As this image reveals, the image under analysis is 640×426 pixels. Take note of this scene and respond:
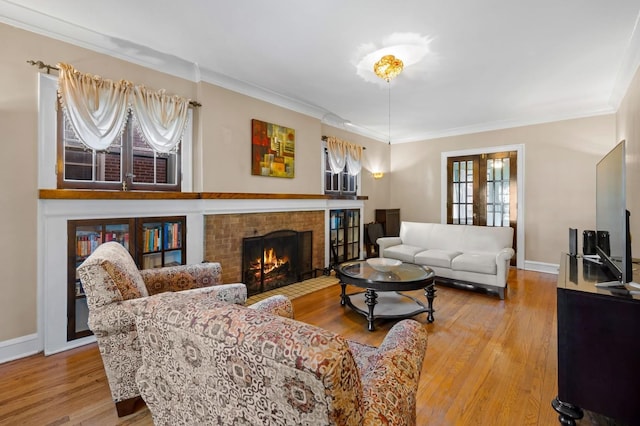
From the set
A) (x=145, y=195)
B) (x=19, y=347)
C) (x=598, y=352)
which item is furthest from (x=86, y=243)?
(x=598, y=352)

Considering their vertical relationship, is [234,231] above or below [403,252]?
above

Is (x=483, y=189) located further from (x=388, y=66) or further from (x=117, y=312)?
(x=117, y=312)

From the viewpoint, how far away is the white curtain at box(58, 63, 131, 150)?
8.22 ft

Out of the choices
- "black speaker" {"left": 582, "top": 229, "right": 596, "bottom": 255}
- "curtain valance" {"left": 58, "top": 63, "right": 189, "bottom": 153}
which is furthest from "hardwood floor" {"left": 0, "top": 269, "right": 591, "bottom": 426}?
"curtain valance" {"left": 58, "top": 63, "right": 189, "bottom": 153}

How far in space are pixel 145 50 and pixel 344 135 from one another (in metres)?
3.55

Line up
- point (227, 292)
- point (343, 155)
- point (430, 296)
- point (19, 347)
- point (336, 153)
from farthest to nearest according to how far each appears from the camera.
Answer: point (343, 155), point (336, 153), point (430, 296), point (19, 347), point (227, 292)

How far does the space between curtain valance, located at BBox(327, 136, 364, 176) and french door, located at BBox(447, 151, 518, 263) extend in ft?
6.54

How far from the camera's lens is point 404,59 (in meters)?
3.15

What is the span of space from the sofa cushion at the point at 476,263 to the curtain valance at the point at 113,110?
3.86m

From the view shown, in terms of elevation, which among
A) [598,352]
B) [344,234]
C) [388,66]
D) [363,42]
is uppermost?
[363,42]

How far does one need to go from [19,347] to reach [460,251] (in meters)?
5.16

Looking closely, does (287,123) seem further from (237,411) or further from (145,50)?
(237,411)

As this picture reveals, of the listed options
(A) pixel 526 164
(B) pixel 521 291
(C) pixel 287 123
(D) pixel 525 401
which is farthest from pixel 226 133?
(A) pixel 526 164

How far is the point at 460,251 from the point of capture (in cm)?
462
